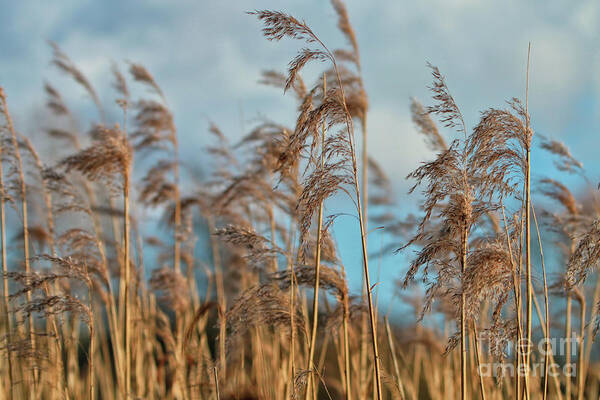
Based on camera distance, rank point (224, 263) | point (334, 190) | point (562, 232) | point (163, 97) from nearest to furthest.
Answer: point (334, 190), point (562, 232), point (163, 97), point (224, 263)

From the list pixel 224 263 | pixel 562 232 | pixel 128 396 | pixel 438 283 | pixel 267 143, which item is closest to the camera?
pixel 438 283

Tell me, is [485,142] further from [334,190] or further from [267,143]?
[267,143]

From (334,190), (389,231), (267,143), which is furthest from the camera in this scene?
(389,231)

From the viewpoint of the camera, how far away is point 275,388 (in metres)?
3.85

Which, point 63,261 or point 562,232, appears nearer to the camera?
point 63,261

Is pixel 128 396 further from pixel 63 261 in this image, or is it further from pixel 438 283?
pixel 438 283

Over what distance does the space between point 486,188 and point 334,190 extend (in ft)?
1.99

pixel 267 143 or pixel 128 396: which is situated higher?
pixel 267 143

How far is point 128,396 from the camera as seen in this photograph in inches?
121

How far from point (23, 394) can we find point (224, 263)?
2561 millimetres

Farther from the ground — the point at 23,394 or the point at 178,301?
the point at 178,301

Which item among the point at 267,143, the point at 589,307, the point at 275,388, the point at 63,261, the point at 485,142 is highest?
the point at 267,143

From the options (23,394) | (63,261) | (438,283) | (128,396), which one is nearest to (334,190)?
(438,283)

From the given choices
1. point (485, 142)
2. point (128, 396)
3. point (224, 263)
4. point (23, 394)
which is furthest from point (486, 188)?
point (224, 263)
